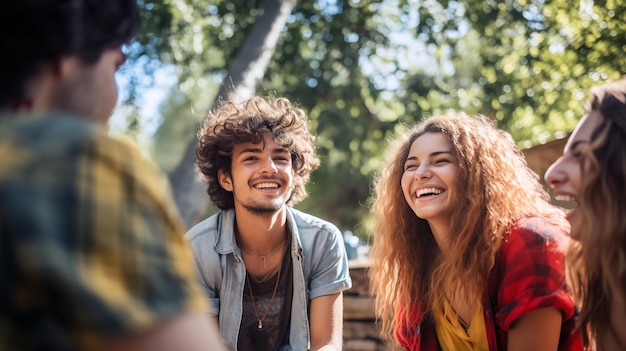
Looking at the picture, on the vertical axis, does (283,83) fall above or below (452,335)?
above

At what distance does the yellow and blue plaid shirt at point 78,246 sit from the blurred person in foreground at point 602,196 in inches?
59.7

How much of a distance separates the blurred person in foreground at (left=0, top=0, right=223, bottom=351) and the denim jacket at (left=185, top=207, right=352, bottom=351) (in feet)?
8.02

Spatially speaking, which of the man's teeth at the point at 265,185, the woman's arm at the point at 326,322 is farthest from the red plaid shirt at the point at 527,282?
the man's teeth at the point at 265,185

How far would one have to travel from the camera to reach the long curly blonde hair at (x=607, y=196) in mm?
1979

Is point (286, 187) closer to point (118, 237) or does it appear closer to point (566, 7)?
point (118, 237)

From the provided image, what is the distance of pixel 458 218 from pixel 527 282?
49 centimetres

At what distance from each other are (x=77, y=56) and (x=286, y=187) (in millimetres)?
2454

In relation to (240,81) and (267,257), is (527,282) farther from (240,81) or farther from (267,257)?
(240,81)

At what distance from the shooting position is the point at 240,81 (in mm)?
7801

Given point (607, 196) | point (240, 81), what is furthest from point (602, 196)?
point (240, 81)

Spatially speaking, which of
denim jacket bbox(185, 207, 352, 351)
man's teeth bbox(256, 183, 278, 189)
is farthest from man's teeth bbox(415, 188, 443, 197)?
man's teeth bbox(256, 183, 278, 189)

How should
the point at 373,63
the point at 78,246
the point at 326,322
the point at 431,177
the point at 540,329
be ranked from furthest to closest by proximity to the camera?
the point at 373,63 < the point at 326,322 < the point at 431,177 < the point at 540,329 < the point at 78,246

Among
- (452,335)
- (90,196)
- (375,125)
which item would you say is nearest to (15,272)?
(90,196)

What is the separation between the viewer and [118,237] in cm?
79
